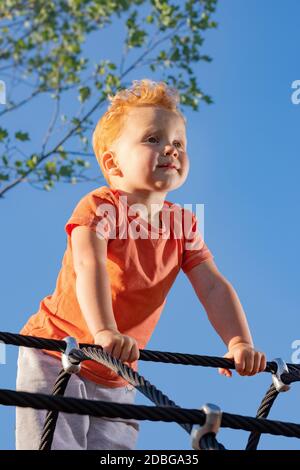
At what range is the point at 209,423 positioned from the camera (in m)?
1.19

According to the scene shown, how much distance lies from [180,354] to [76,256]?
0.46 meters

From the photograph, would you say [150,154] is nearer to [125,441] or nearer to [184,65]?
[125,441]

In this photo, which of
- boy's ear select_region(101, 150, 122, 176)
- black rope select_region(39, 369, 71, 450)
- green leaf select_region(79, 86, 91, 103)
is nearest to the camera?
black rope select_region(39, 369, 71, 450)

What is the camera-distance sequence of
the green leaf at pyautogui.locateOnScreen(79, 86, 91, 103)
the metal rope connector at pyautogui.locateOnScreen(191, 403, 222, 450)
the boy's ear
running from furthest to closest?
the green leaf at pyautogui.locateOnScreen(79, 86, 91, 103) < the boy's ear < the metal rope connector at pyautogui.locateOnScreen(191, 403, 222, 450)

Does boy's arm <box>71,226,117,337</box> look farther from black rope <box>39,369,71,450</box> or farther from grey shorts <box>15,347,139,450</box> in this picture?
grey shorts <box>15,347,139,450</box>

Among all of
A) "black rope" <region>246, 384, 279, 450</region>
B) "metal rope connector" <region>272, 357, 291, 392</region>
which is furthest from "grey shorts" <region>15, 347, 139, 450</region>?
"metal rope connector" <region>272, 357, 291, 392</region>

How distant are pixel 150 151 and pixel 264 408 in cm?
74

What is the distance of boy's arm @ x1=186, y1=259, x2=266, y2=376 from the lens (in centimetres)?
196

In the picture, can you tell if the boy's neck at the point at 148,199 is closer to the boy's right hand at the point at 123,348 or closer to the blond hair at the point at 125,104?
the blond hair at the point at 125,104

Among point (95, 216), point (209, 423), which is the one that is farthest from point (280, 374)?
point (209, 423)

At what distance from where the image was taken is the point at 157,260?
7.23ft

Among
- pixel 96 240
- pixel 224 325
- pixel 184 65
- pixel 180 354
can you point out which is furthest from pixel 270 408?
pixel 184 65

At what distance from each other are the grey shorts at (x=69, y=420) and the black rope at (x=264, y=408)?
0.32 metres

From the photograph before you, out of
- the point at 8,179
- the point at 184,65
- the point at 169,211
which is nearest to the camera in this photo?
the point at 169,211
